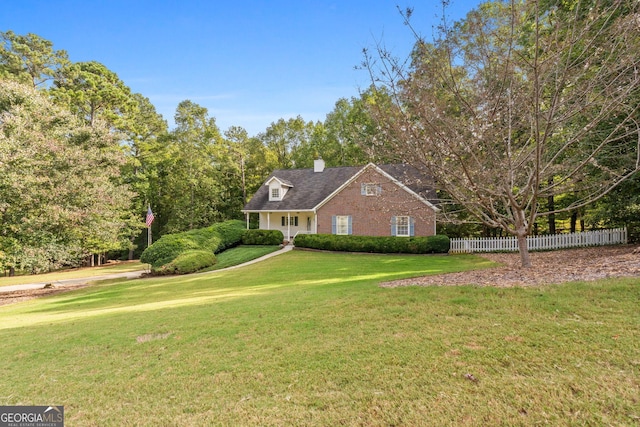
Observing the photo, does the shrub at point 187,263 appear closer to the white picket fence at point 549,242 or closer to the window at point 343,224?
the window at point 343,224

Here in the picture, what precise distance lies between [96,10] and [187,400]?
52.2 ft

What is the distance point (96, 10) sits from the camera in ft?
42.9

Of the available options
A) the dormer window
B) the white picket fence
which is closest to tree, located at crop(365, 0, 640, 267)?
the white picket fence

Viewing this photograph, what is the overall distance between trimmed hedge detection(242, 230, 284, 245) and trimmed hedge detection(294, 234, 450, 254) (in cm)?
198

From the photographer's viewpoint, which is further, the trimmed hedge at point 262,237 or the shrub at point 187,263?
the trimmed hedge at point 262,237

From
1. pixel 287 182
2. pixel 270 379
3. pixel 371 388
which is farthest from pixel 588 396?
pixel 287 182

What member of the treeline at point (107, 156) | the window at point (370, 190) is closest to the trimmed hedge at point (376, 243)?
the window at point (370, 190)

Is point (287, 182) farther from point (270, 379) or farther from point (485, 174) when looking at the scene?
point (270, 379)

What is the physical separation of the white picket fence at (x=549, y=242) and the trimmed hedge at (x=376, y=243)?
133cm

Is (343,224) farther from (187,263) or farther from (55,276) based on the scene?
(55,276)

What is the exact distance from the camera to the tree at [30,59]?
25781 mm

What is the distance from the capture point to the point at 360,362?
396 centimetres

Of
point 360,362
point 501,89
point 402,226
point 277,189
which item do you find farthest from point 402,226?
point 360,362

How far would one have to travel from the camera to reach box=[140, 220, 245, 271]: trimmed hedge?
19.1 metres
